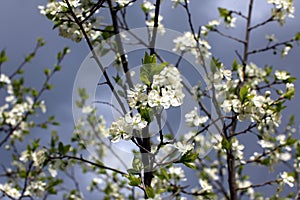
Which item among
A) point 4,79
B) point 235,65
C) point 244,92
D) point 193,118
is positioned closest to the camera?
point 244,92

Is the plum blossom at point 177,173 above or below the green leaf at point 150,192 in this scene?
above

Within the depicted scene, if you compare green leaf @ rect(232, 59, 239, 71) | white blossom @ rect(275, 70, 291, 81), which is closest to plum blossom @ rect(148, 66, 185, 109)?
green leaf @ rect(232, 59, 239, 71)

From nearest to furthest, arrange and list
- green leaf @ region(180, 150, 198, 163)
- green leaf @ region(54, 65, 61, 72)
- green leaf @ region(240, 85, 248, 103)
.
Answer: green leaf @ region(180, 150, 198, 163) < green leaf @ region(240, 85, 248, 103) < green leaf @ region(54, 65, 61, 72)

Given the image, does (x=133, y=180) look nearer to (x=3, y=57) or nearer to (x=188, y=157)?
(x=188, y=157)

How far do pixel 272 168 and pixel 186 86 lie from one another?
2.97ft

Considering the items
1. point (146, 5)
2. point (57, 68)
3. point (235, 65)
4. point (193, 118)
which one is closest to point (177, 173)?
point (193, 118)

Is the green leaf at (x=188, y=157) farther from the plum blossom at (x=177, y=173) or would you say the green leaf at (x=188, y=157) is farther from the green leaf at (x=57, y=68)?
the green leaf at (x=57, y=68)

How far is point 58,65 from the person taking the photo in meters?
4.49

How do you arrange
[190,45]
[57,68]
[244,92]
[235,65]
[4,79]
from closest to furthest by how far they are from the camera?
[244,92]
[235,65]
[190,45]
[4,79]
[57,68]

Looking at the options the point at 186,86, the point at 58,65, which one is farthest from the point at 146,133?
the point at 58,65

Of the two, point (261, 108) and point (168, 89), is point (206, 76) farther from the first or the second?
point (168, 89)

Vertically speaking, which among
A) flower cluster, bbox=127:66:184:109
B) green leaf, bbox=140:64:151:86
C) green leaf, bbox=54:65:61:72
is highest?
green leaf, bbox=54:65:61:72

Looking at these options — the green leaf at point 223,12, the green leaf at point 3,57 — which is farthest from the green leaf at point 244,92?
the green leaf at point 3,57

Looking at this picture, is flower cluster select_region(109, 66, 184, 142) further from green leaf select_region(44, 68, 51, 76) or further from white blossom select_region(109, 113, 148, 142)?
green leaf select_region(44, 68, 51, 76)
